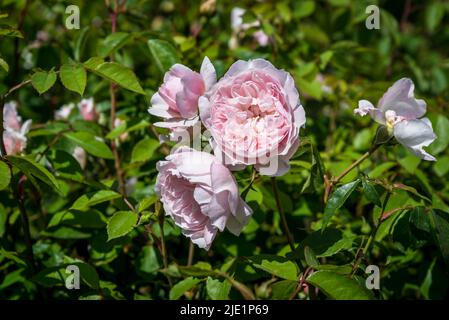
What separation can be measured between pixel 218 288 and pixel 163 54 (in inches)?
23.9

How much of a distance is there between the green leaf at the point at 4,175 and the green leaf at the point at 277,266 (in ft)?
1.53

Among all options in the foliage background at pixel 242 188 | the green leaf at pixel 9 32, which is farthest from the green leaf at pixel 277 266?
the green leaf at pixel 9 32

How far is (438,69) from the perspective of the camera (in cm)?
257

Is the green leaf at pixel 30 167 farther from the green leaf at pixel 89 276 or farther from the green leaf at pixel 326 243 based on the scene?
the green leaf at pixel 326 243

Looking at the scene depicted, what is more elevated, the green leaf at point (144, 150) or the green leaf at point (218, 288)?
the green leaf at point (144, 150)

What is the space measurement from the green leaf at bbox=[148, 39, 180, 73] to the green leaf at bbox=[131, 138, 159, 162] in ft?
0.57

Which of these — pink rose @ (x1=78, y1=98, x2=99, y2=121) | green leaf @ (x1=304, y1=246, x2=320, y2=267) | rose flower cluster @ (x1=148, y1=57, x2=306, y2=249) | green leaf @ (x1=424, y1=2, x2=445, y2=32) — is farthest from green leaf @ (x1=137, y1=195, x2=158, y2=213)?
green leaf @ (x1=424, y1=2, x2=445, y2=32)

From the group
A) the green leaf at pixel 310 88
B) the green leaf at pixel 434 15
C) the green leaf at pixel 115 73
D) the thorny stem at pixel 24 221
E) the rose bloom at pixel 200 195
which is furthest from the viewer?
the green leaf at pixel 434 15

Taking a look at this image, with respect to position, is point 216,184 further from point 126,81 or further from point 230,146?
point 126,81

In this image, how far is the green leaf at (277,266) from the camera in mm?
1037

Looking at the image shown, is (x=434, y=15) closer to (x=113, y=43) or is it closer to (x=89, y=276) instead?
(x=113, y=43)

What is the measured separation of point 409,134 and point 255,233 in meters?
0.60

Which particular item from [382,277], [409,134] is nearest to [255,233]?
[382,277]

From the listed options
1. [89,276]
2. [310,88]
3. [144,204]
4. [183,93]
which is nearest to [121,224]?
[144,204]
